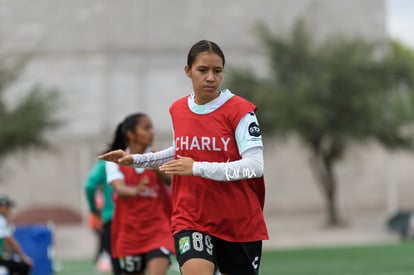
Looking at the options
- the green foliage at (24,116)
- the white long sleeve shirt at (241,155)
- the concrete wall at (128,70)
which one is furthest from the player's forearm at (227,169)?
the concrete wall at (128,70)

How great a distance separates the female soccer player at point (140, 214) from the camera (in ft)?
32.1

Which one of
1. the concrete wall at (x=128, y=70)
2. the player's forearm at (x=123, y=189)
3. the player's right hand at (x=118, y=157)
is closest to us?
the player's right hand at (x=118, y=157)

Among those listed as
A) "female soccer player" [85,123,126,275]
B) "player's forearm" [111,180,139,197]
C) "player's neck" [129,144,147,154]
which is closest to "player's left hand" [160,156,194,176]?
"player's forearm" [111,180,139,197]

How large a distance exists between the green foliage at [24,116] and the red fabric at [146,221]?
28.7 meters

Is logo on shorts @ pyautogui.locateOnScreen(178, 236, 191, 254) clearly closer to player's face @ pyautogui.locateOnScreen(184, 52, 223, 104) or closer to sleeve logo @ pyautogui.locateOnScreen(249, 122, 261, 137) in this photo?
sleeve logo @ pyautogui.locateOnScreen(249, 122, 261, 137)

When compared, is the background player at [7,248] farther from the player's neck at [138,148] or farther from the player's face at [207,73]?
the player's face at [207,73]

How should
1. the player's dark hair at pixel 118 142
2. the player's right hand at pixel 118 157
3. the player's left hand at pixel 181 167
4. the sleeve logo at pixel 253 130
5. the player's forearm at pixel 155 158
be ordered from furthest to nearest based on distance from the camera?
the player's dark hair at pixel 118 142 → the player's forearm at pixel 155 158 → the player's right hand at pixel 118 157 → the sleeve logo at pixel 253 130 → the player's left hand at pixel 181 167

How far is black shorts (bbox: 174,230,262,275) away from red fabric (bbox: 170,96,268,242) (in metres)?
0.05

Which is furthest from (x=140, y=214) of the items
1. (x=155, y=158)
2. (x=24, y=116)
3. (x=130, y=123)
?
(x=24, y=116)

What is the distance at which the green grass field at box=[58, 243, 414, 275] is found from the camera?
18.5 m

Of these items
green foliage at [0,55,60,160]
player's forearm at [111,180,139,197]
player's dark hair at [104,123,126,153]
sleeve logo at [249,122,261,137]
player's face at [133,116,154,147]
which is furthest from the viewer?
green foliage at [0,55,60,160]

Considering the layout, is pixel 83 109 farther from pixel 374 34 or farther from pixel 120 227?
pixel 120 227

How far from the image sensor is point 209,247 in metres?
7.08

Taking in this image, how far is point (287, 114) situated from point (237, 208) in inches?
1146
